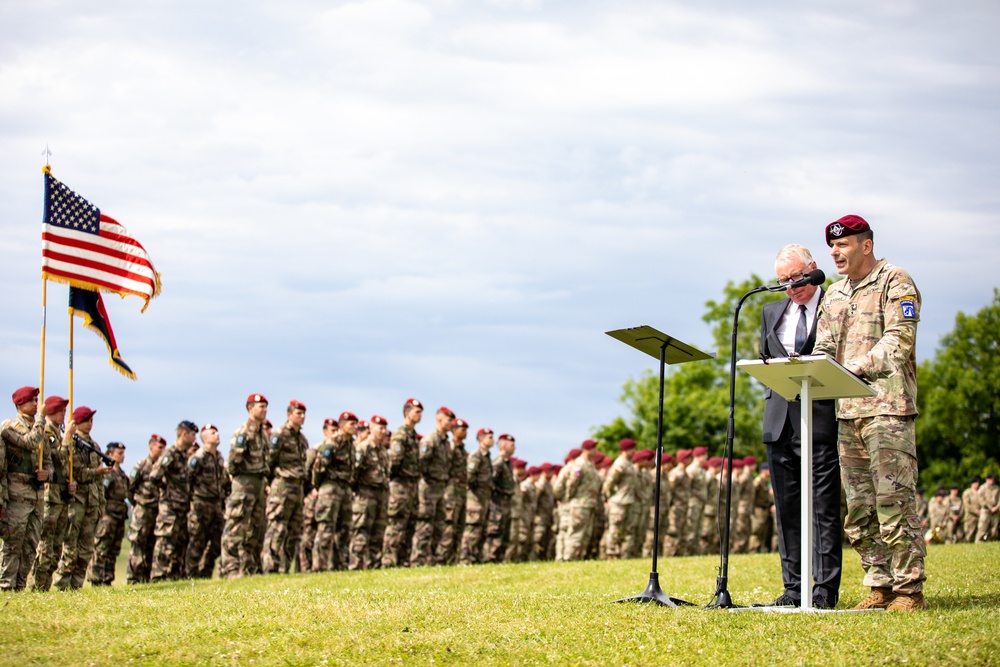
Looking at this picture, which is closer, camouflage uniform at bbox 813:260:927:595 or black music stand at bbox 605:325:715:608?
camouflage uniform at bbox 813:260:927:595

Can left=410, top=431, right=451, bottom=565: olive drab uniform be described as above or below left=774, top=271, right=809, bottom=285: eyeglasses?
below

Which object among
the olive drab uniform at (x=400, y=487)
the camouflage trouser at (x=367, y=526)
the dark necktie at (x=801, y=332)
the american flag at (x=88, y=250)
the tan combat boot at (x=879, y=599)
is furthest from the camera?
the olive drab uniform at (x=400, y=487)

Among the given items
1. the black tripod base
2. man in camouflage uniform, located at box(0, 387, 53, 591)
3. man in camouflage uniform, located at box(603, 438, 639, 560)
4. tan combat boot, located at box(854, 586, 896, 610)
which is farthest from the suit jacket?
man in camouflage uniform, located at box(603, 438, 639, 560)

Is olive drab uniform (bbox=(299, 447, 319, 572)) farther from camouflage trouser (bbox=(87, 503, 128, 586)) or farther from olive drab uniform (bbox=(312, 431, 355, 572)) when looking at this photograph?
camouflage trouser (bbox=(87, 503, 128, 586))

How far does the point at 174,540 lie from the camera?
664 inches

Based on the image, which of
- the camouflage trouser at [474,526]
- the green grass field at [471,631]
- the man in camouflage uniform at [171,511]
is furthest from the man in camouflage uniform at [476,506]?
the green grass field at [471,631]

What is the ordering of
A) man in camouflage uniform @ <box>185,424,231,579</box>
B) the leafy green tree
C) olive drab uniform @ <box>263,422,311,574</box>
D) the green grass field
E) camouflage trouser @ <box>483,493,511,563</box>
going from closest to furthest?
the green grass field < olive drab uniform @ <box>263,422,311,574</box> < man in camouflage uniform @ <box>185,424,231,579</box> < camouflage trouser @ <box>483,493,511,563</box> < the leafy green tree

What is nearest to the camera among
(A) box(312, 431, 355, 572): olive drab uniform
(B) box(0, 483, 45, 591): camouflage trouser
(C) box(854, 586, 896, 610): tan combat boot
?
(C) box(854, 586, 896, 610): tan combat boot

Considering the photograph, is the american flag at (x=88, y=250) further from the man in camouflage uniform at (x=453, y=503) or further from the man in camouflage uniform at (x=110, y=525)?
the man in camouflage uniform at (x=453, y=503)

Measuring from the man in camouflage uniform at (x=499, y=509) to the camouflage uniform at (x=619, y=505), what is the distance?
208cm

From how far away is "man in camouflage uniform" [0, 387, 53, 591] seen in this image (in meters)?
11.2

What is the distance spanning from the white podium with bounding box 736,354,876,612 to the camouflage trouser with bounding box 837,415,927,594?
508mm

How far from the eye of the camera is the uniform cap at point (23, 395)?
11547 millimetres

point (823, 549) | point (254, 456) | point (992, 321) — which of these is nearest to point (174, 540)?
point (254, 456)
